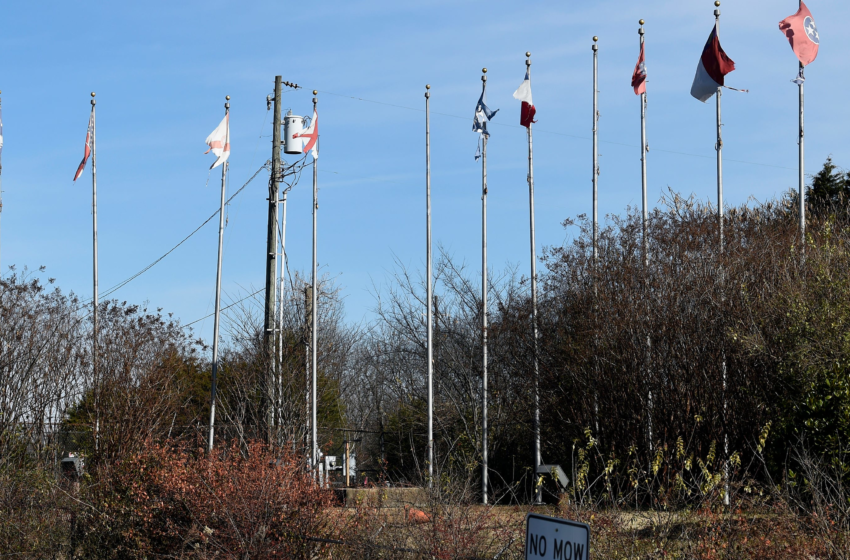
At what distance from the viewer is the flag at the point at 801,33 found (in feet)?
60.1

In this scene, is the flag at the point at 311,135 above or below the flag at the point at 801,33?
below

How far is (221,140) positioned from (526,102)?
8260 millimetres

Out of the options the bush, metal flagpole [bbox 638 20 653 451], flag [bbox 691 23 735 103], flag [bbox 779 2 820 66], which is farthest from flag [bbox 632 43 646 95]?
the bush

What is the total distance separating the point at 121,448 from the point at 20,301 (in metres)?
7.13

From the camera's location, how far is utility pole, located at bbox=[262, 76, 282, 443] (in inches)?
752

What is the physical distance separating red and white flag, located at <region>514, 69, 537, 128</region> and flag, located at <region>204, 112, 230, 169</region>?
25.7ft

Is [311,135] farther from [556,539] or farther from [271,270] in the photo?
[556,539]

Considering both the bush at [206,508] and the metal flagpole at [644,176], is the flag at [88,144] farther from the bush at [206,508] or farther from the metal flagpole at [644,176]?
the metal flagpole at [644,176]

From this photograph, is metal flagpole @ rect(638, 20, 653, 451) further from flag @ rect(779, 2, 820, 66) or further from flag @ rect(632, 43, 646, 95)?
flag @ rect(779, 2, 820, 66)

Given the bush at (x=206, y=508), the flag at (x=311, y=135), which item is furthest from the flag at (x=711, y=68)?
the bush at (x=206, y=508)

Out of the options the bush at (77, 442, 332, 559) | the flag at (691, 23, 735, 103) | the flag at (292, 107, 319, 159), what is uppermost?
the flag at (691, 23, 735, 103)

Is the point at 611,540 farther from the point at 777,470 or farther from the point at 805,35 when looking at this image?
the point at 805,35

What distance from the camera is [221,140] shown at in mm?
23734

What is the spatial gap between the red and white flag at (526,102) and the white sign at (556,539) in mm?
18691
